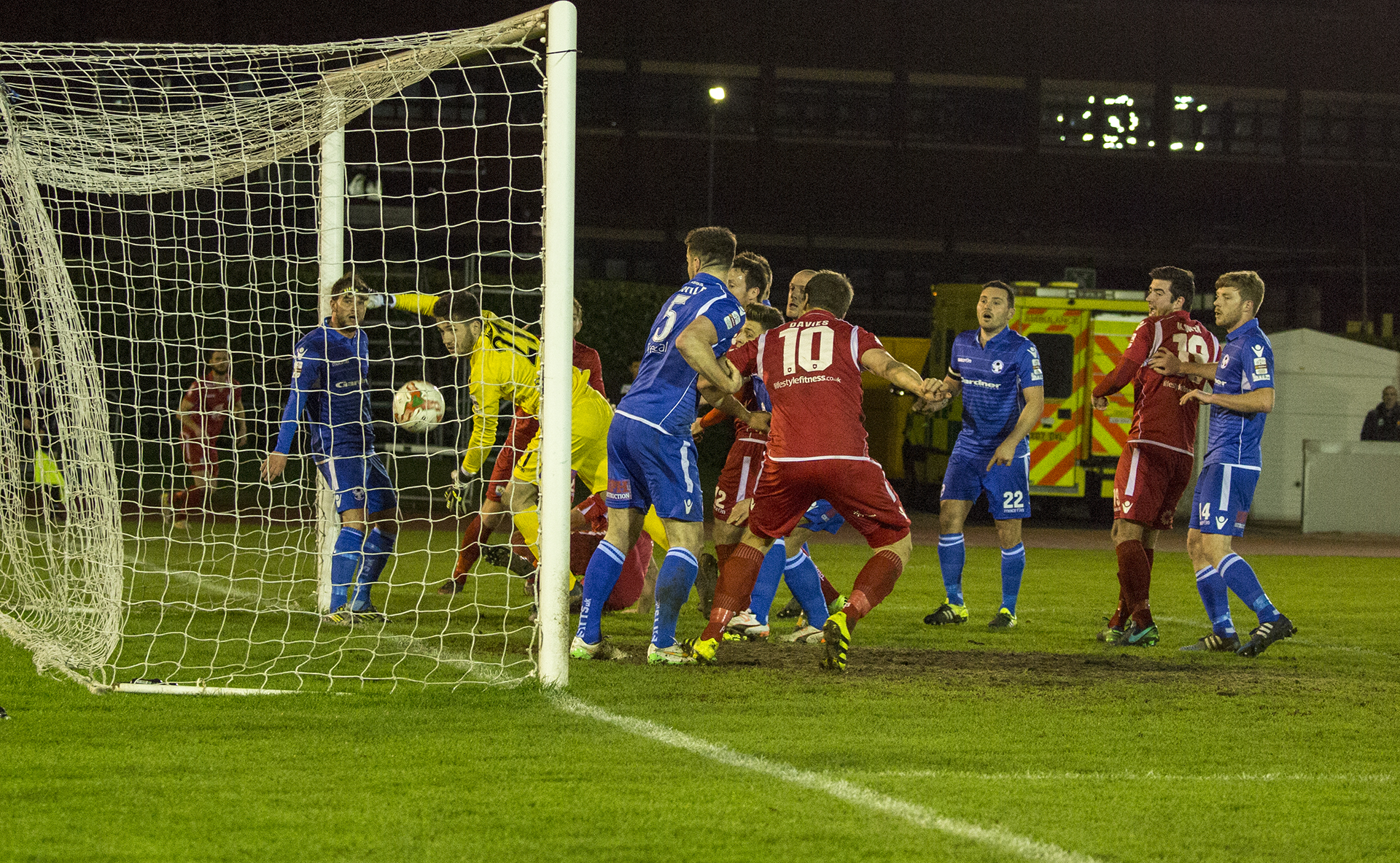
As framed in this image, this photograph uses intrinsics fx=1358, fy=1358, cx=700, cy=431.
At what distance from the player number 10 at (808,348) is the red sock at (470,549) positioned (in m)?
3.06

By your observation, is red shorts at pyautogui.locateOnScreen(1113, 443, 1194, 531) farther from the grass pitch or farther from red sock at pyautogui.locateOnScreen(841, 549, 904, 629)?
red sock at pyautogui.locateOnScreen(841, 549, 904, 629)

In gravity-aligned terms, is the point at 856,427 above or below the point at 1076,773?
above

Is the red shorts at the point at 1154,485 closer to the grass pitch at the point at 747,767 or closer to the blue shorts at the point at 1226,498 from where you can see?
the blue shorts at the point at 1226,498

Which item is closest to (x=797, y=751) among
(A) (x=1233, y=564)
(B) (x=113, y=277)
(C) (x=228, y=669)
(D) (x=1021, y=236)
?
(C) (x=228, y=669)

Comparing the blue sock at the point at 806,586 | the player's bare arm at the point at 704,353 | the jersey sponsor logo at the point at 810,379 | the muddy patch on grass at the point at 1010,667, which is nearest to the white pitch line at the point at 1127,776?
the muddy patch on grass at the point at 1010,667

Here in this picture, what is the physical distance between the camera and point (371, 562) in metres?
7.96

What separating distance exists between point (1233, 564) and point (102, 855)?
19.2 ft

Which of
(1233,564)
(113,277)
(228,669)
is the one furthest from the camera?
(113,277)

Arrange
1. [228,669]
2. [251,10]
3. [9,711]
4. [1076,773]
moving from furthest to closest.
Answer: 1. [251,10]
2. [228,669]
3. [9,711]
4. [1076,773]

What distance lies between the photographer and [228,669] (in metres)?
6.07

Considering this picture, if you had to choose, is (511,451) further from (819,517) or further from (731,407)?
(731,407)

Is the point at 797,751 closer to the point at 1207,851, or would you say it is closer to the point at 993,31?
the point at 1207,851

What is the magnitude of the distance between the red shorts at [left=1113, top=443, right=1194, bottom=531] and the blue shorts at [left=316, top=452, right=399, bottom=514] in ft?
13.9

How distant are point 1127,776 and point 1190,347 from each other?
4.13 meters
